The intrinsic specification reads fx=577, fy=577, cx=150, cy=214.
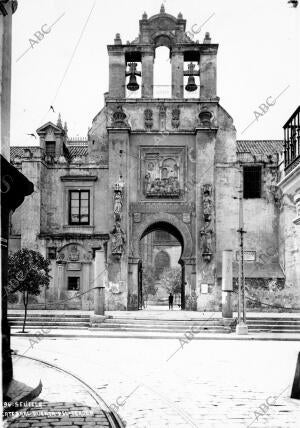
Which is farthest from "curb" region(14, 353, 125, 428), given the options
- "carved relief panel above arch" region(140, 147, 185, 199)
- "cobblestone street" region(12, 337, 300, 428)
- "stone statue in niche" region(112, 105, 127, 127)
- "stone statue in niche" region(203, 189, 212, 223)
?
"stone statue in niche" region(112, 105, 127, 127)

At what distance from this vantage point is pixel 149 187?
32000 mm

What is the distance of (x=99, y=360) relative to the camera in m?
14.0

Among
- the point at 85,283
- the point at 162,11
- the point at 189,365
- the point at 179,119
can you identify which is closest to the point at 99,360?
the point at 189,365

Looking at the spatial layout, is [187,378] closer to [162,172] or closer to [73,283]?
[73,283]

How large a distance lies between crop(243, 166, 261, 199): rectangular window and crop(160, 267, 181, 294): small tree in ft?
99.0

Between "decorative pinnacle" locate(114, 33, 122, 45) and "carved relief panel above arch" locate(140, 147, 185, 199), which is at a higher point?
"decorative pinnacle" locate(114, 33, 122, 45)

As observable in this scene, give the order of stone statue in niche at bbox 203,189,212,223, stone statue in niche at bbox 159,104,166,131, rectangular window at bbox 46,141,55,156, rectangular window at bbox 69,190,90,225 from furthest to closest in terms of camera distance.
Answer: rectangular window at bbox 46,141,55,156 → rectangular window at bbox 69,190,90,225 → stone statue in niche at bbox 159,104,166,131 → stone statue in niche at bbox 203,189,212,223

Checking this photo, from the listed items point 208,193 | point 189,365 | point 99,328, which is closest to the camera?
point 189,365

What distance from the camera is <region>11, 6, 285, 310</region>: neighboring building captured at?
1233 inches

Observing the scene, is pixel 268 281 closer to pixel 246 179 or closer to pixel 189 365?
pixel 246 179

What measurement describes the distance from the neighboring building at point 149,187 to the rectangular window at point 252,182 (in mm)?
57

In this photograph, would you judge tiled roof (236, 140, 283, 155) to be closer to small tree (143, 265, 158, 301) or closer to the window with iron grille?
the window with iron grille

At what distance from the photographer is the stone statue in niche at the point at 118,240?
30828 mm

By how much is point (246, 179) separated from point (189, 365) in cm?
2075
